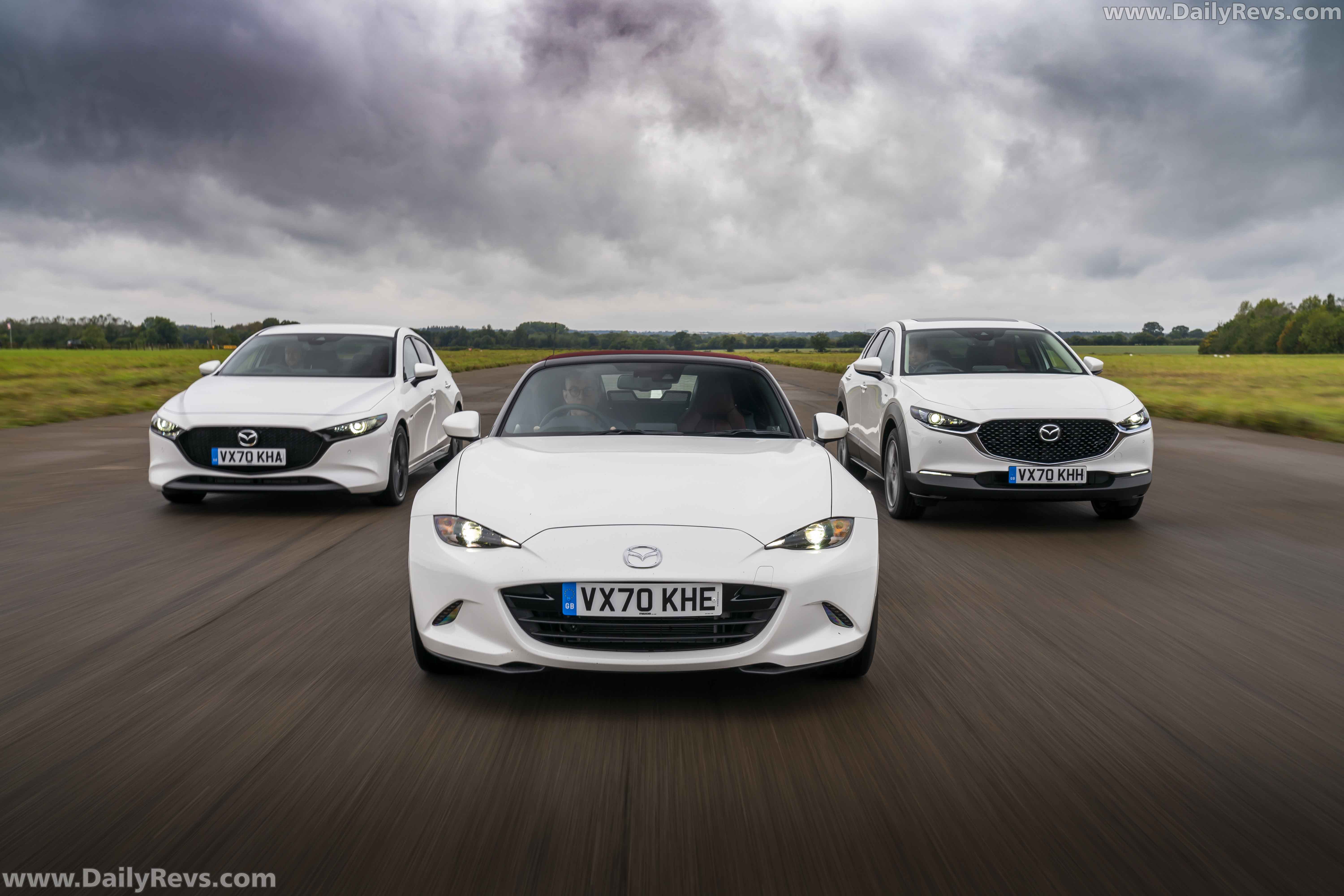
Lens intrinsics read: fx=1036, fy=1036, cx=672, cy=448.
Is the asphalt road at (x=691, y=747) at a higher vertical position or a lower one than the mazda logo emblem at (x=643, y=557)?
lower

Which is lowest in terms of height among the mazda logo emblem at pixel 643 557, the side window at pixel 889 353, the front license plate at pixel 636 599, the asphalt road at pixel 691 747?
the asphalt road at pixel 691 747

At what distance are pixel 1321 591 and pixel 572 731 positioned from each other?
4.54 m

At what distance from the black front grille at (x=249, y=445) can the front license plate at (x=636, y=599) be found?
17.7 ft

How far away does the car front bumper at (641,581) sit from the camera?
3.57 metres

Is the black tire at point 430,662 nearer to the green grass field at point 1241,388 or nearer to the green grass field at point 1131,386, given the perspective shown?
the green grass field at point 1131,386

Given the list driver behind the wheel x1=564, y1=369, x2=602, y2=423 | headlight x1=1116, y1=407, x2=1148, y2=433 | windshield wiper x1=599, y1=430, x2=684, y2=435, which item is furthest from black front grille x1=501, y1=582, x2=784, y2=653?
headlight x1=1116, y1=407, x2=1148, y2=433

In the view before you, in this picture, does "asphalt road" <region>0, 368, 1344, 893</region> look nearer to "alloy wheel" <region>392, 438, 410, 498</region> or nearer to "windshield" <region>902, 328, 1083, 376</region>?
"alloy wheel" <region>392, 438, 410, 498</region>

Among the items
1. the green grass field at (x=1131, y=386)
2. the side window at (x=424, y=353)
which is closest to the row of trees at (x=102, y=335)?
the green grass field at (x=1131, y=386)

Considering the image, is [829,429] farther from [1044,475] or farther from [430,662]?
[1044,475]

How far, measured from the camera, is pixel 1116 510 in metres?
8.26

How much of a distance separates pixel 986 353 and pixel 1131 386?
29550 mm

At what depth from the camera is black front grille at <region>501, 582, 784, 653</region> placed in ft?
11.8

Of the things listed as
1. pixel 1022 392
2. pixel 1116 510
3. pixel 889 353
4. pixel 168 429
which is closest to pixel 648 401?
pixel 1022 392

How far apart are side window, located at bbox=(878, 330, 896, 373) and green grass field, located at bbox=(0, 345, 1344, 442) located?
4.91m
